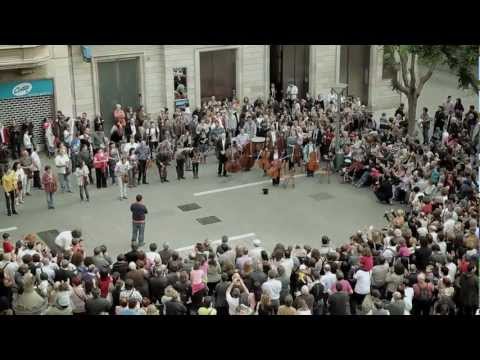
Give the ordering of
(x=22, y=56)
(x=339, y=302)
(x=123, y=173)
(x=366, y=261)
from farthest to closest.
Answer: (x=22, y=56), (x=123, y=173), (x=366, y=261), (x=339, y=302)

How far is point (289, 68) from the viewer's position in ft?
Result: 106

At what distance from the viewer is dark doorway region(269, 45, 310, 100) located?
31984 mm

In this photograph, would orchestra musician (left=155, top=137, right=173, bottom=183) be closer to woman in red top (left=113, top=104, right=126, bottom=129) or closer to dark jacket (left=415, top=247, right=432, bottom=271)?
woman in red top (left=113, top=104, right=126, bottom=129)

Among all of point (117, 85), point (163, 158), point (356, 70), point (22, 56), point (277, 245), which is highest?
point (22, 56)

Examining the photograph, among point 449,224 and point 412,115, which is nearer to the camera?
point 449,224

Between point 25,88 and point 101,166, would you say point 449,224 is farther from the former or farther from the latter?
point 25,88

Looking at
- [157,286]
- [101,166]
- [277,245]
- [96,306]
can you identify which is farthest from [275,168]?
[96,306]

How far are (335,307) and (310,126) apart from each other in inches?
475

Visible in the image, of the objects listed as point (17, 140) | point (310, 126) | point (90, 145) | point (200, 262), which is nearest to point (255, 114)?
point (310, 126)

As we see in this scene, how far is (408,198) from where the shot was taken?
2180 cm

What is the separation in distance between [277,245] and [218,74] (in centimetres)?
1544

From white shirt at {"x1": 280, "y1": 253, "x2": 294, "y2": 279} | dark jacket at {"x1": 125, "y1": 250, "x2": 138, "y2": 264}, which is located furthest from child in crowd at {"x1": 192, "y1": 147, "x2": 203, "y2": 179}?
white shirt at {"x1": 280, "y1": 253, "x2": 294, "y2": 279}

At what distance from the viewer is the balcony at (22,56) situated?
2491cm

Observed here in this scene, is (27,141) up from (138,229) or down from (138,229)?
up
